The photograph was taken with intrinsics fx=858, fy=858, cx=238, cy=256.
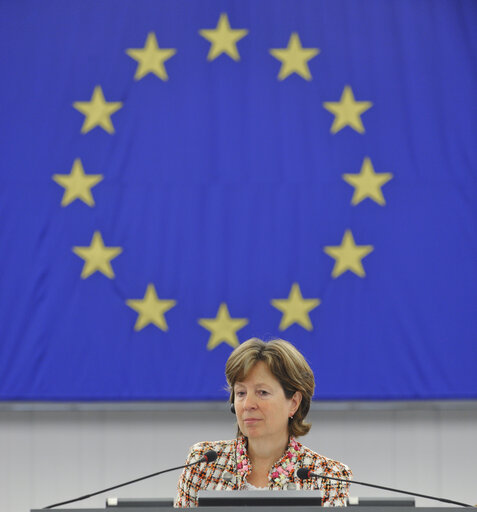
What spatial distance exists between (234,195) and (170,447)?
4.23ft

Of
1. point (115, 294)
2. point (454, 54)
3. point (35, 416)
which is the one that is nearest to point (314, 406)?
point (115, 294)

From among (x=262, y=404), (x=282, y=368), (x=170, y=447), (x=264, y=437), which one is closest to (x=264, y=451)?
(x=264, y=437)

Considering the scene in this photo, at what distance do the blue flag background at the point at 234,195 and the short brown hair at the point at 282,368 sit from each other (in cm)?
135

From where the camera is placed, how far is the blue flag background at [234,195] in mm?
4164

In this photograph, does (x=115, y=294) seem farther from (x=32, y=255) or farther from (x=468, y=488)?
(x=468, y=488)

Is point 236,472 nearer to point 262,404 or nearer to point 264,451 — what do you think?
point 264,451

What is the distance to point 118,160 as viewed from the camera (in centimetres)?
431

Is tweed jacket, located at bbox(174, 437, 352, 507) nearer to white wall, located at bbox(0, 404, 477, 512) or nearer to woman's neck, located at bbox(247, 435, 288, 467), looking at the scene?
woman's neck, located at bbox(247, 435, 288, 467)

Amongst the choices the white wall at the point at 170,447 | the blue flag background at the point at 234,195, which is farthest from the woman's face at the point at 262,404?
the white wall at the point at 170,447

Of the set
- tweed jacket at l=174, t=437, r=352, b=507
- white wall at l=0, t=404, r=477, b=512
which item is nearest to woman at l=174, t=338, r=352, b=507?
tweed jacket at l=174, t=437, r=352, b=507

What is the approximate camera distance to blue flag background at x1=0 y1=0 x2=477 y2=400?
13.7ft

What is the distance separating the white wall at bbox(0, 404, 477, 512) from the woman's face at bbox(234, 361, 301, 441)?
1.52 metres

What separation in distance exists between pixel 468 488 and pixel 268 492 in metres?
2.64

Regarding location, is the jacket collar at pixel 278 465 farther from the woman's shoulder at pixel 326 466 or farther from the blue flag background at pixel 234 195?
the blue flag background at pixel 234 195
